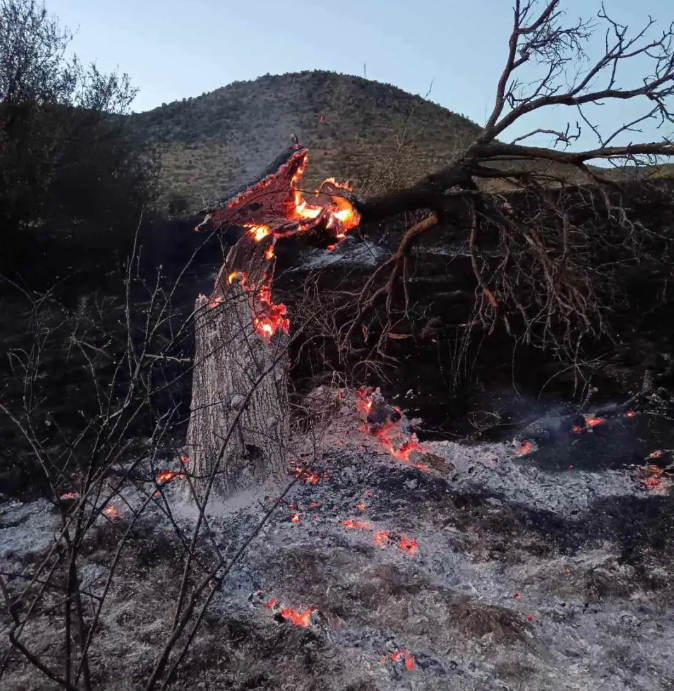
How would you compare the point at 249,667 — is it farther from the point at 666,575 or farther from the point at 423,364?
the point at 423,364

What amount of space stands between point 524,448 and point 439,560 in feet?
4.86

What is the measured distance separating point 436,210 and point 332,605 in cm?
285

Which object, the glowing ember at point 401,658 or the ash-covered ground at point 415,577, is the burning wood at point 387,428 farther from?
the glowing ember at point 401,658

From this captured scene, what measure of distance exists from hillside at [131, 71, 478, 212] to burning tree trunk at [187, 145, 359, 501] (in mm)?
14163

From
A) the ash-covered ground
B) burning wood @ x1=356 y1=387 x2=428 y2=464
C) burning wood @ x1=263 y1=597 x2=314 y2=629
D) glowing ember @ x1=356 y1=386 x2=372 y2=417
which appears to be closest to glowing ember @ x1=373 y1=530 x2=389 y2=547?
the ash-covered ground

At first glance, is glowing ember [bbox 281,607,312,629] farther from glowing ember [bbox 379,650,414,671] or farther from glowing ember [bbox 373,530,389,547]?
glowing ember [bbox 373,530,389,547]

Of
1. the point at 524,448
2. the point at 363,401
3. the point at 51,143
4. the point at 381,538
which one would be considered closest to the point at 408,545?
the point at 381,538

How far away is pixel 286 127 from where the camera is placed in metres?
27.9

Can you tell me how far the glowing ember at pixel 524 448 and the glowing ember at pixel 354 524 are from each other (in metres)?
1.42

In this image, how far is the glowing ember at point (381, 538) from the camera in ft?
9.72

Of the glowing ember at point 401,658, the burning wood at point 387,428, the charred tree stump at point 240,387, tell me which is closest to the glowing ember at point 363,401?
the burning wood at point 387,428

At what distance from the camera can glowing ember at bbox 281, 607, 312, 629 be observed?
2383 mm

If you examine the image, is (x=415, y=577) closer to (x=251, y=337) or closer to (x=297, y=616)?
(x=297, y=616)

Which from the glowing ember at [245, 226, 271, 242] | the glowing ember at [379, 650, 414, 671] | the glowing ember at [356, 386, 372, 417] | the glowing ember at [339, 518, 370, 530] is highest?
the glowing ember at [245, 226, 271, 242]
